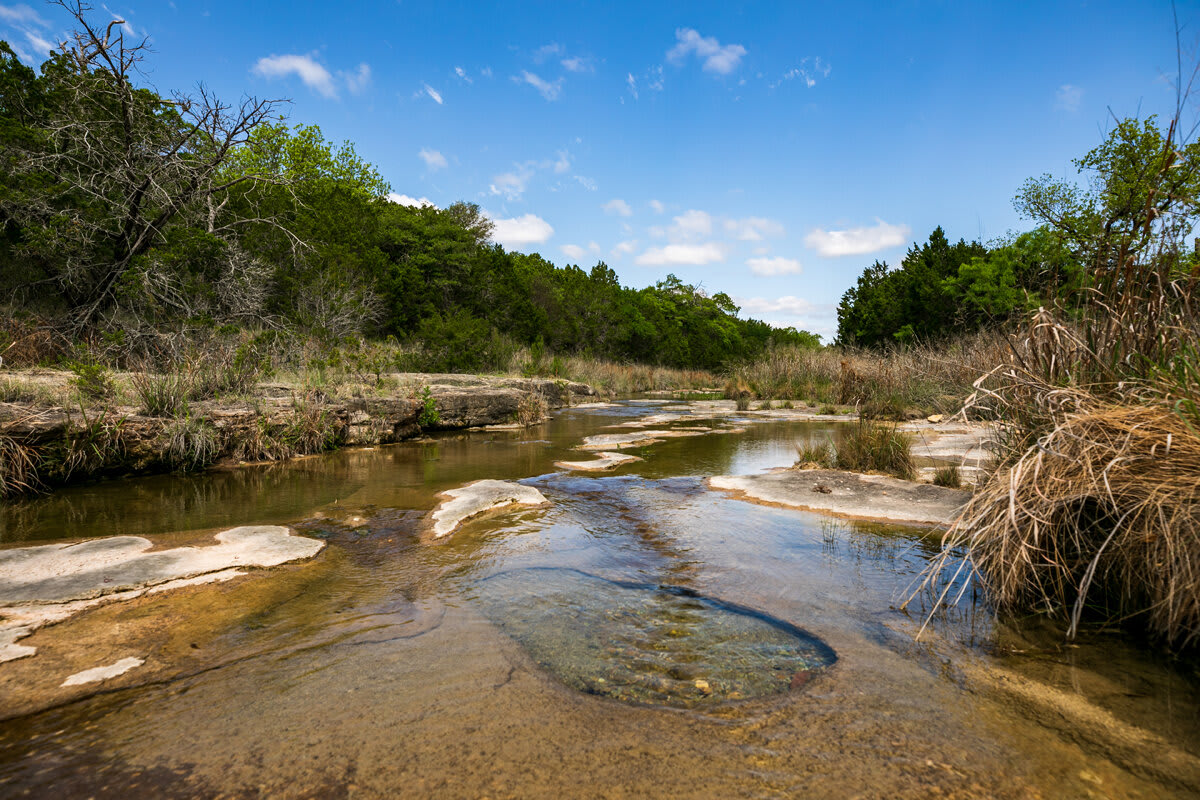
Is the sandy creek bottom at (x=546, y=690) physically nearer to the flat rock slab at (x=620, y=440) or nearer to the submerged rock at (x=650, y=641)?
the submerged rock at (x=650, y=641)

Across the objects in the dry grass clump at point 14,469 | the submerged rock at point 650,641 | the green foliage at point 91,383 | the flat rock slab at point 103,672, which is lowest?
the submerged rock at point 650,641

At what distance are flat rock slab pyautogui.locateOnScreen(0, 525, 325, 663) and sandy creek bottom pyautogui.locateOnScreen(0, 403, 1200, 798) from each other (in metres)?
0.15

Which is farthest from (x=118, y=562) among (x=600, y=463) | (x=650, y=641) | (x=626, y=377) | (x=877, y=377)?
(x=626, y=377)

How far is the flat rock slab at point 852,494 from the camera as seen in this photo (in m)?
4.57

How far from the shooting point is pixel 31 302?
10391mm

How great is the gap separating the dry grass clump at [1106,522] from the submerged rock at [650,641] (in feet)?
3.12

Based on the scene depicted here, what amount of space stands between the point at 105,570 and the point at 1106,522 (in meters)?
5.21

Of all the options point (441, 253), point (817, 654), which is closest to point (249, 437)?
point (817, 654)

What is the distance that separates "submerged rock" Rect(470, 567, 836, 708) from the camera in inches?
86.0

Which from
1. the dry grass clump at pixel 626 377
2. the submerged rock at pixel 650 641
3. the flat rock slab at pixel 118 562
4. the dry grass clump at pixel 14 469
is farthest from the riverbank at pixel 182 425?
the dry grass clump at pixel 626 377

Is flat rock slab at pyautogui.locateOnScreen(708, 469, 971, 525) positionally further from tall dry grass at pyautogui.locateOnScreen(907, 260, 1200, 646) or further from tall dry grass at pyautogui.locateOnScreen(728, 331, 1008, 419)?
tall dry grass at pyautogui.locateOnScreen(728, 331, 1008, 419)

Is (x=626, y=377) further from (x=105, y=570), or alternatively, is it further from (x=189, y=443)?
(x=105, y=570)

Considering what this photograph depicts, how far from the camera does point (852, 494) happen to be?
5.20 m

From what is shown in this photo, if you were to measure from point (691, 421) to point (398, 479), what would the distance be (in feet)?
27.4
